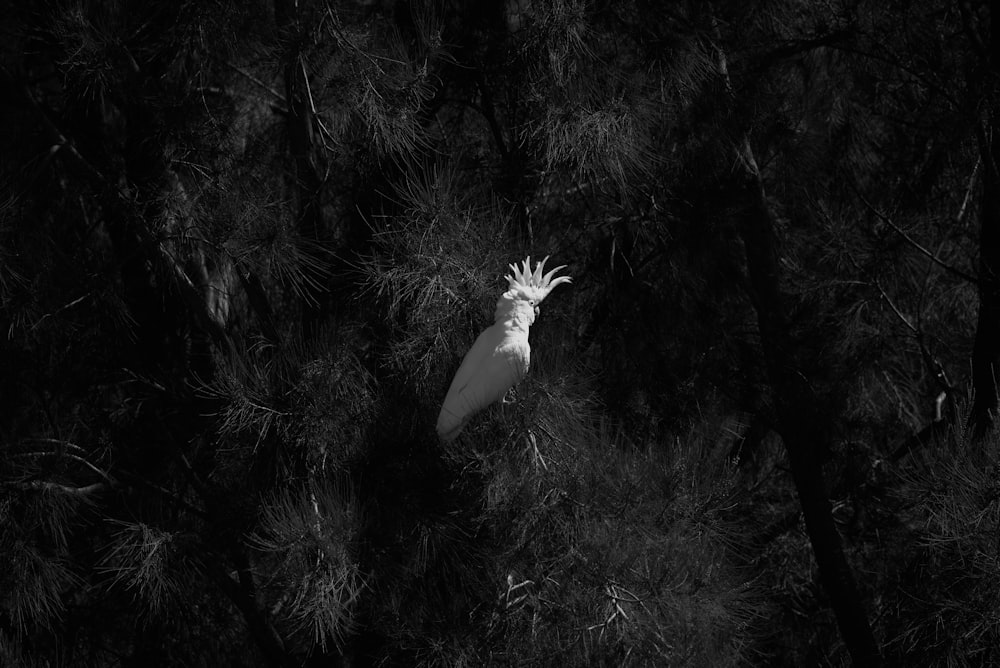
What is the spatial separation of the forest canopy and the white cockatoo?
0.06 m

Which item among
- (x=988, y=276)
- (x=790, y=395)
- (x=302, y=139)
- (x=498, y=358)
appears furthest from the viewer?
A: (x=790, y=395)

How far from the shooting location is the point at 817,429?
3.60 metres

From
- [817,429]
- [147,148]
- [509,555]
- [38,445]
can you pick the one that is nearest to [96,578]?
[38,445]

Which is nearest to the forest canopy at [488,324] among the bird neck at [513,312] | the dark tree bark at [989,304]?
the dark tree bark at [989,304]

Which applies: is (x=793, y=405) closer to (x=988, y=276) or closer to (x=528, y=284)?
(x=988, y=276)

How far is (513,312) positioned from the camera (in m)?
2.34

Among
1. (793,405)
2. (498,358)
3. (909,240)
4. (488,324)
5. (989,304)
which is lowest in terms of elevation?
(793,405)

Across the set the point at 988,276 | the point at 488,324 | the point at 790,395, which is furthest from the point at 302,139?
the point at 988,276

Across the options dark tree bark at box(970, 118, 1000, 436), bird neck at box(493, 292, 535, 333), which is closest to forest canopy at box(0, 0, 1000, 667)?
dark tree bark at box(970, 118, 1000, 436)

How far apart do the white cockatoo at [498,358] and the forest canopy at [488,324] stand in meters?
0.06

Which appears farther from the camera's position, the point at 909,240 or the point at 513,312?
the point at 909,240

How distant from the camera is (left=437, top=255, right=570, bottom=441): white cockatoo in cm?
228

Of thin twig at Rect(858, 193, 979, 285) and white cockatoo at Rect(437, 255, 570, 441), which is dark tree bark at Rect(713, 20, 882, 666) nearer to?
thin twig at Rect(858, 193, 979, 285)

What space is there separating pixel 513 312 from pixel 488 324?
0.76ft
